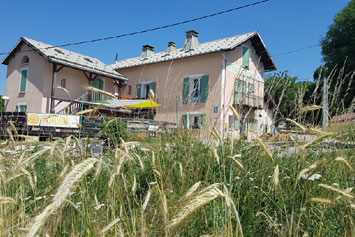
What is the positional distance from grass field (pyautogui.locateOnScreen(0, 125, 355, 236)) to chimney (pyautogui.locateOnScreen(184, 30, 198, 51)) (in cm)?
1648

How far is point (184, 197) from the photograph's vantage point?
3.27 feet

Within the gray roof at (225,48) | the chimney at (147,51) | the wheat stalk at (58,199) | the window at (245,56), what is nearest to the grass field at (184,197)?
the wheat stalk at (58,199)

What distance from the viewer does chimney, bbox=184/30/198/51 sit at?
18.4m

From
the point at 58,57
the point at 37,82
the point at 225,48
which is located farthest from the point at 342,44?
the point at 37,82

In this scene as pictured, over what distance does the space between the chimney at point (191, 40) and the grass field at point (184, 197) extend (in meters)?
16.5

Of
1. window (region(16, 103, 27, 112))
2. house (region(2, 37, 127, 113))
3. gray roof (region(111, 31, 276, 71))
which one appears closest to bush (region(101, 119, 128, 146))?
Result: house (region(2, 37, 127, 113))

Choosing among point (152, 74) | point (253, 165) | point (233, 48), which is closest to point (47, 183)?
point (253, 165)

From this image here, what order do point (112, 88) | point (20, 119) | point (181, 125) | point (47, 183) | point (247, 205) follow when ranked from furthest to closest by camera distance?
point (112, 88)
point (20, 119)
point (181, 125)
point (47, 183)
point (247, 205)

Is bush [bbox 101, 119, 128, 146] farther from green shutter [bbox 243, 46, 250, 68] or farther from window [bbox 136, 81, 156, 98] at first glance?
green shutter [bbox 243, 46, 250, 68]

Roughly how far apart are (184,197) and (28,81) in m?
17.5

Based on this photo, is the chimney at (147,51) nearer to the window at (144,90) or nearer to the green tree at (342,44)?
the window at (144,90)

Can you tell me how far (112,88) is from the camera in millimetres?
18906

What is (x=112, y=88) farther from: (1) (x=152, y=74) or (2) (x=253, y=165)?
(2) (x=253, y=165)

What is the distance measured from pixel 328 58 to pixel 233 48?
18.6 feet
